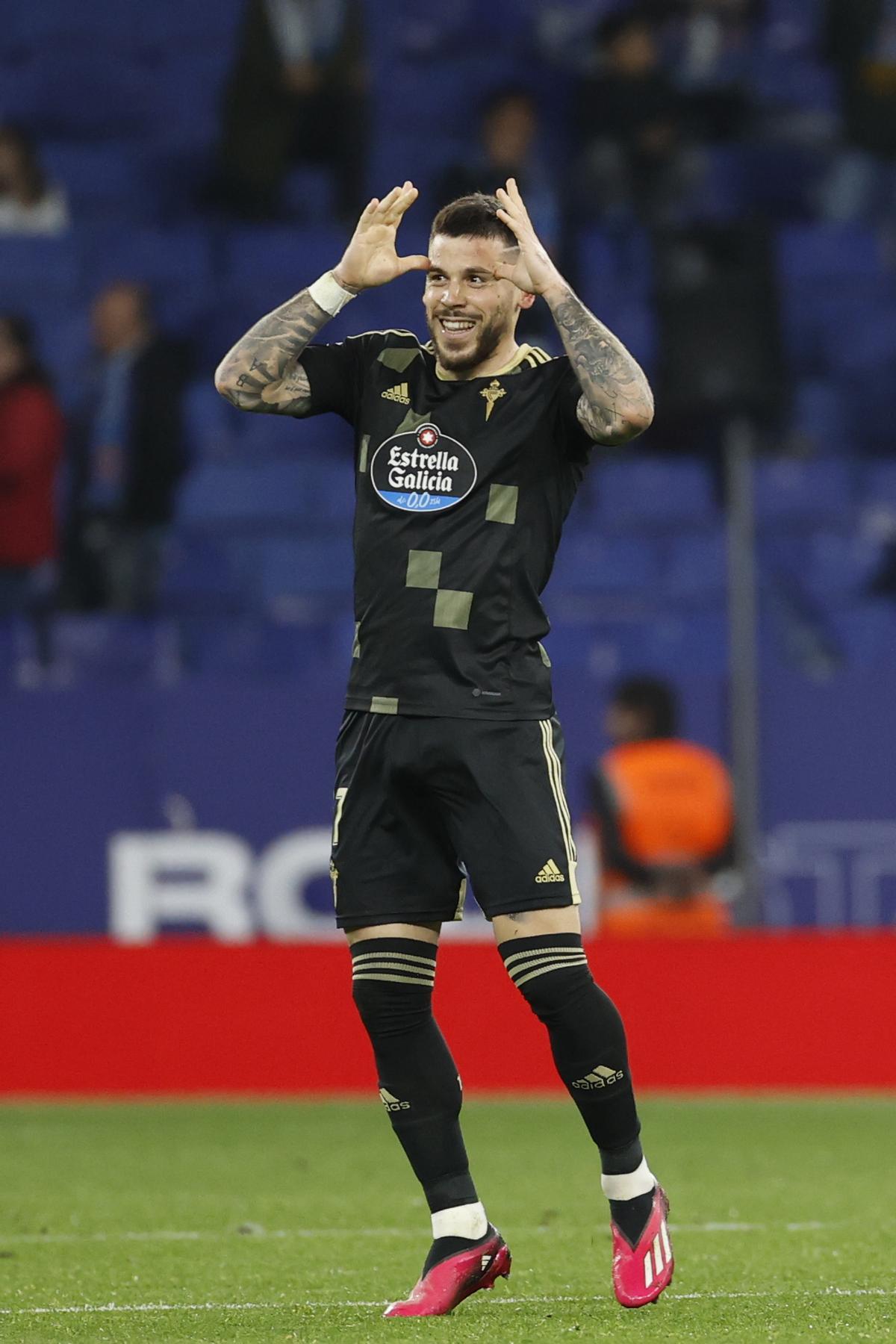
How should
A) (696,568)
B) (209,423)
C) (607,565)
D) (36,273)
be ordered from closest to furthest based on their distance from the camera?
(696,568) < (607,565) < (209,423) < (36,273)

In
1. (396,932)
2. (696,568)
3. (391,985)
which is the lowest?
(696,568)

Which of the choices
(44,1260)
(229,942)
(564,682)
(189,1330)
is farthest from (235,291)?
(189,1330)

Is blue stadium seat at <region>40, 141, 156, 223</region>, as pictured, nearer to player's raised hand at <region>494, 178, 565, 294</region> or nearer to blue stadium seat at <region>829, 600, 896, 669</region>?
blue stadium seat at <region>829, 600, 896, 669</region>

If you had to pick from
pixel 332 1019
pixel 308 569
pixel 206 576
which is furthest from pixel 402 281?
pixel 332 1019

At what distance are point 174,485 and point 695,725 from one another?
321cm

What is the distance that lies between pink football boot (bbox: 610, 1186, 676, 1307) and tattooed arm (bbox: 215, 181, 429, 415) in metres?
1.64

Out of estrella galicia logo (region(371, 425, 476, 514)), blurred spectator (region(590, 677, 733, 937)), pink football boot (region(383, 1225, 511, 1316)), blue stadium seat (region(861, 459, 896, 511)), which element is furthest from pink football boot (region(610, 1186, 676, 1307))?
blue stadium seat (region(861, 459, 896, 511))

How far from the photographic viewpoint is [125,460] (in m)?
11.2

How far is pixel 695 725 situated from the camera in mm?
9781

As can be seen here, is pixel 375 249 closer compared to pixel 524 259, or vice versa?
pixel 524 259

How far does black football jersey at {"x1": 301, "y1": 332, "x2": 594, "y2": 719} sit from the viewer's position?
161 inches

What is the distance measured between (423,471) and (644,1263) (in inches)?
57.8

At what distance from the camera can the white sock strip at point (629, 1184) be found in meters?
4.05

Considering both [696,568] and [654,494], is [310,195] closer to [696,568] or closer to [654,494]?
[654,494]
